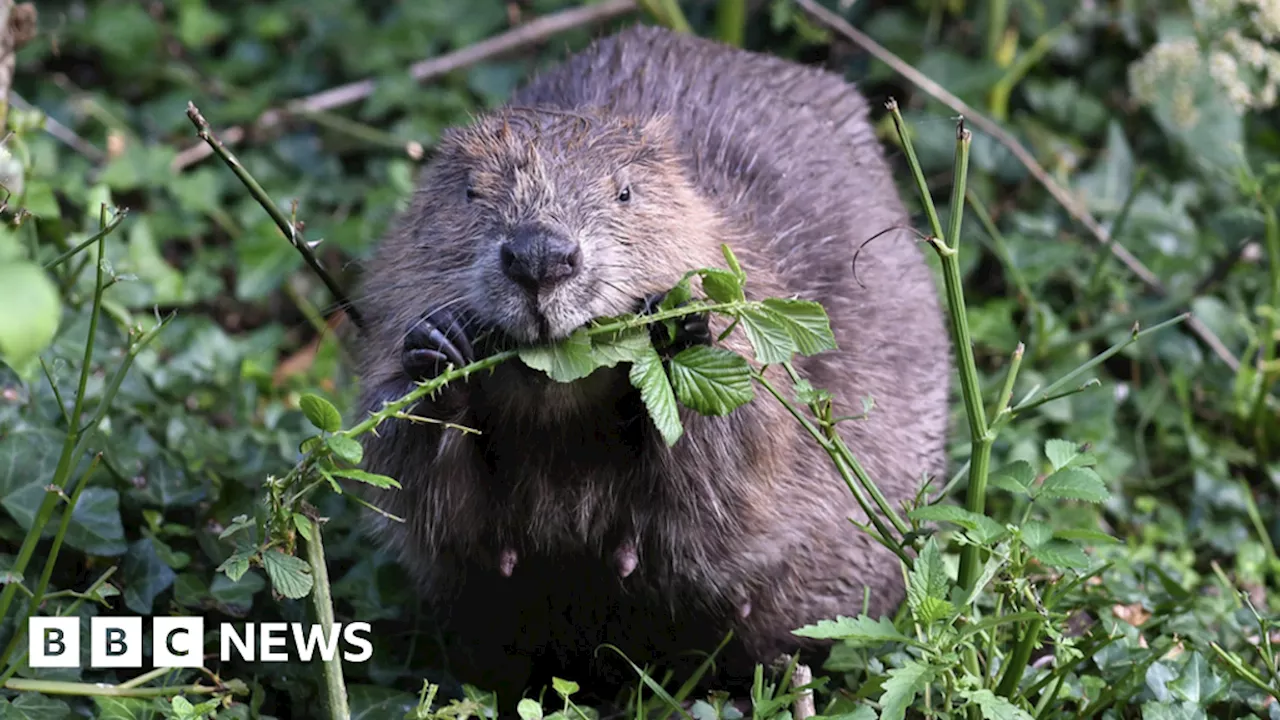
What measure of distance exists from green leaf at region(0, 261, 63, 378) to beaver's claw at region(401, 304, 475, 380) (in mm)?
1431

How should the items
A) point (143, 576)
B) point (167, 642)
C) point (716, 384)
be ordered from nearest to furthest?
point (716, 384) < point (167, 642) < point (143, 576)

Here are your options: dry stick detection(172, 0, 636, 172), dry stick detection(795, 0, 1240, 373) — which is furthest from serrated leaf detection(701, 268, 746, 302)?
dry stick detection(172, 0, 636, 172)

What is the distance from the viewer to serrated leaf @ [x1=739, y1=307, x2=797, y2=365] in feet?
8.69

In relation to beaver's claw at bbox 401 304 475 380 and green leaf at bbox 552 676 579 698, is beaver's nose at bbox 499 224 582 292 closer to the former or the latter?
beaver's claw at bbox 401 304 475 380

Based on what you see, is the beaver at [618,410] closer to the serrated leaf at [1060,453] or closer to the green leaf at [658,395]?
the green leaf at [658,395]

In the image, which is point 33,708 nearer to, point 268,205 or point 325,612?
point 325,612

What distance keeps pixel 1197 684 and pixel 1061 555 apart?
0.64 meters

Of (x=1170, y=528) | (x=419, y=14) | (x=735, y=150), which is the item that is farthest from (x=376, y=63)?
(x=1170, y=528)

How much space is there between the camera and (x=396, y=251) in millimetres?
3344

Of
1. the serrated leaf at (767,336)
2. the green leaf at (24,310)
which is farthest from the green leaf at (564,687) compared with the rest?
the green leaf at (24,310)

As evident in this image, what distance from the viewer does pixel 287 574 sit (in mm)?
2551

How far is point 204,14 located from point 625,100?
301 centimetres

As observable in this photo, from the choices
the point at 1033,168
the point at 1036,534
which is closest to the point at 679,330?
the point at 1036,534

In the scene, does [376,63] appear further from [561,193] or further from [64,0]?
[561,193]
